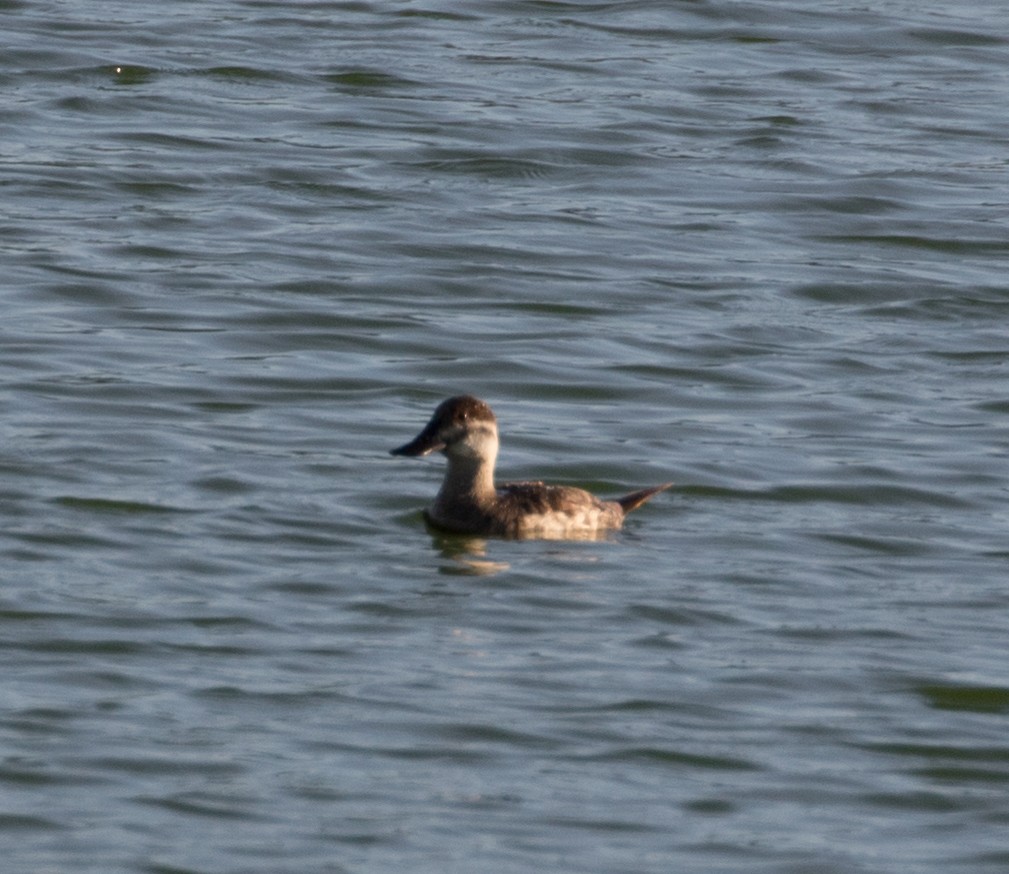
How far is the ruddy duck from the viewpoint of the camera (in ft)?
41.4

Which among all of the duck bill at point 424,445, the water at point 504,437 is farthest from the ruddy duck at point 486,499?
the water at point 504,437

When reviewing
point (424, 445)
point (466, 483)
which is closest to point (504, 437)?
point (424, 445)

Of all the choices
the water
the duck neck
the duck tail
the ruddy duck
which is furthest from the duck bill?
the duck tail

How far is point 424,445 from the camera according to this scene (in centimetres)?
1289

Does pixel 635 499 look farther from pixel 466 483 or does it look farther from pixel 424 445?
pixel 424 445

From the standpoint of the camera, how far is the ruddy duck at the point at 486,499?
12.6 m

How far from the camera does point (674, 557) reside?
12445 mm

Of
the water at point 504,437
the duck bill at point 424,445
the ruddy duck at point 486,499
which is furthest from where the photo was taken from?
the duck bill at point 424,445

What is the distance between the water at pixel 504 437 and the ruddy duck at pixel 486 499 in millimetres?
147

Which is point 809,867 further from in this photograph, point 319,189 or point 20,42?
point 20,42

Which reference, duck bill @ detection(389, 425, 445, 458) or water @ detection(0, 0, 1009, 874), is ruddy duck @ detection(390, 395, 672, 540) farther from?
water @ detection(0, 0, 1009, 874)

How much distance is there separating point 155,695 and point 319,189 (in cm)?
1037

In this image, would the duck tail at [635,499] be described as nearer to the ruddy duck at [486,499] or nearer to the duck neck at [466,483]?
the ruddy duck at [486,499]

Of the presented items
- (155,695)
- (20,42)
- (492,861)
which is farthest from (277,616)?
(20,42)
